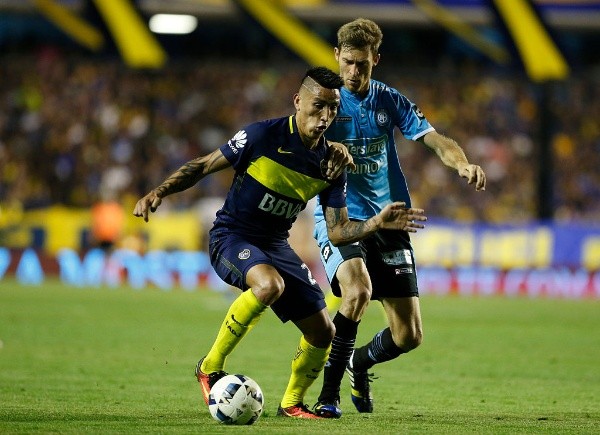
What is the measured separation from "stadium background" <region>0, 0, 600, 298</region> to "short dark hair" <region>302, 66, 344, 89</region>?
11454 mm

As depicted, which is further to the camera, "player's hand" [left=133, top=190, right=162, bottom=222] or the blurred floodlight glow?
the blurred floodlight glow

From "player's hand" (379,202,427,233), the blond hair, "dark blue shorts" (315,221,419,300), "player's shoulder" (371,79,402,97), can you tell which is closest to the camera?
"player's hand" (379,202,427,233)

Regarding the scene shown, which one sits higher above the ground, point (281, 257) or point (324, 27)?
point (324, 27)

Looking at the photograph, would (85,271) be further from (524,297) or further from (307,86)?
(307,86)

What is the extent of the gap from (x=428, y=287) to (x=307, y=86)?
1661 centimetres

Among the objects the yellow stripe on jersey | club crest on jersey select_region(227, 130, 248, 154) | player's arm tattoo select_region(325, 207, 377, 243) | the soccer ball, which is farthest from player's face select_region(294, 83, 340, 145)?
the soccer ball

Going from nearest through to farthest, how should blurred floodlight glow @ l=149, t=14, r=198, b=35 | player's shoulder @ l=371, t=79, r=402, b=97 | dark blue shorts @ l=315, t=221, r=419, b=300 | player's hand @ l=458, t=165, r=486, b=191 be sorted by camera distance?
1. player's hand @ l=458, t=165, r=486, b=191
2. dark blue shorts @ l=315, t=221, r=419, b=300
3. player's shoulder @ l=371, t=79, r=402, b=97
4. blurred floodlight glow @ l=149, t=14, r=198, b=35

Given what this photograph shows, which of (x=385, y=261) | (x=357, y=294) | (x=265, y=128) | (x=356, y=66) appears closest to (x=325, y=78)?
(x=265, y=128)

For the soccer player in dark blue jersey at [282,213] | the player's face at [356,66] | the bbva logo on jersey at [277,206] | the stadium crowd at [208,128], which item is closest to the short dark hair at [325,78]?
the soccer player in dark blue jersey at [282,213]

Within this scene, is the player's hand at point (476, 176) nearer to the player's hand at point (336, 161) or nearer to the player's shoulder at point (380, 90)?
the player's hand at point (336, 161)

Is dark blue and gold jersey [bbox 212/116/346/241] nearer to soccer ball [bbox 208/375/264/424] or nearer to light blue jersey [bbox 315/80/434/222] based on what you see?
light blue jersey [bbox 315/80/434/222]

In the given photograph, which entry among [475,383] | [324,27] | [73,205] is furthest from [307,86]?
[324,27]

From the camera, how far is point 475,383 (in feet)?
31.5

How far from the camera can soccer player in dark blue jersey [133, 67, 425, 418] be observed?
696cm
